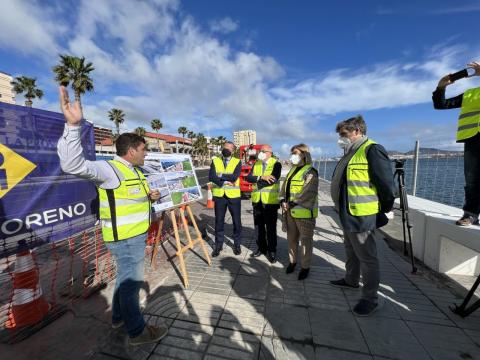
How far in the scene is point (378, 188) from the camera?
247 centimetres

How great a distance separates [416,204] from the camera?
4645 millimetres

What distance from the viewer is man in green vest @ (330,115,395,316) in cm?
242

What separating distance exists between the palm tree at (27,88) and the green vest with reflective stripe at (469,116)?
142 ft

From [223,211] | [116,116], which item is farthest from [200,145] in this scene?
[223,211]

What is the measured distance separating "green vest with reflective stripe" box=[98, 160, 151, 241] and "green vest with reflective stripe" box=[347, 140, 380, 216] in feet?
7.44

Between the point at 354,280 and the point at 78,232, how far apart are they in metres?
3.81

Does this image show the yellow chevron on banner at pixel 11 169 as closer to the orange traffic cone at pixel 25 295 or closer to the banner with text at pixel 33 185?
the banner with text at pixel 33 185

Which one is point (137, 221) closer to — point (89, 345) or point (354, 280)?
point (89, 345)

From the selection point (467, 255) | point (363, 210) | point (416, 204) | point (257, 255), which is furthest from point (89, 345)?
point (416, 204)

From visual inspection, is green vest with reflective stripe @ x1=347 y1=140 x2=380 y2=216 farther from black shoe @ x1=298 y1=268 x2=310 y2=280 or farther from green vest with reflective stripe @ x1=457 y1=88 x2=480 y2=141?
black shoe @ x1=298 y1=268 x2=310 y2=280

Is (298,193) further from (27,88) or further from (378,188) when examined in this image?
(27,88)

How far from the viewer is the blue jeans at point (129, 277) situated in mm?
2088

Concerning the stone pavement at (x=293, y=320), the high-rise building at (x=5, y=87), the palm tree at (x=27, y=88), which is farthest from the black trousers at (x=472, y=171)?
the high-rise building at (x=5, y=87)

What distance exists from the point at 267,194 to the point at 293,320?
6.35 ft
